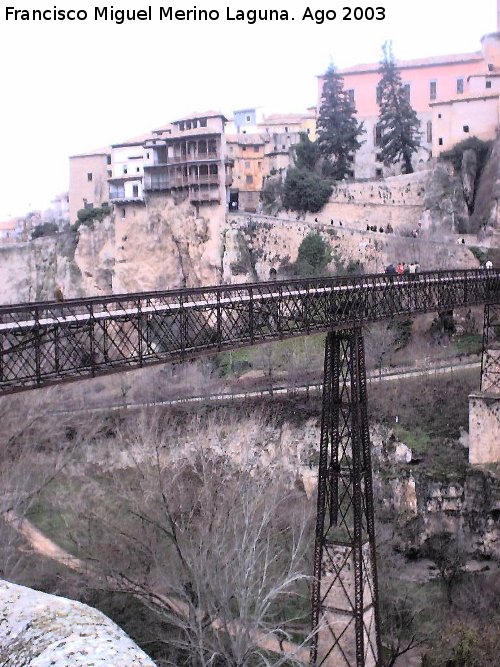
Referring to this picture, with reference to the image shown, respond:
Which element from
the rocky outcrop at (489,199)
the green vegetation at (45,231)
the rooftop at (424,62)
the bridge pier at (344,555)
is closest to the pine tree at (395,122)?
the rooftop at (424,62)

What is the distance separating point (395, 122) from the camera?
60.6 meters

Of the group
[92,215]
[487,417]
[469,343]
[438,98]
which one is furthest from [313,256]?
[487,417]

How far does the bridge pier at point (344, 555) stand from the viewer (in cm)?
2050

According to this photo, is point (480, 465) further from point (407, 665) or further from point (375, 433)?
point (407, 665)

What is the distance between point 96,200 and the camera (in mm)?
73000

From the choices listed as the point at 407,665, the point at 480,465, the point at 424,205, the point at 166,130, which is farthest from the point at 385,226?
the point at 407,665

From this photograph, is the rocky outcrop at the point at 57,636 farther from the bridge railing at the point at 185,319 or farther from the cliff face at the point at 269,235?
the cliff face at the point at 269,235

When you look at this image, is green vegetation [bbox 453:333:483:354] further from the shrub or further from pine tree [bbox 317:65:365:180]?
pine tree [bbox 317:65:365:180]

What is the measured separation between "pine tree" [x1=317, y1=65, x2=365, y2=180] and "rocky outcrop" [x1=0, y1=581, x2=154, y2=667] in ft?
184

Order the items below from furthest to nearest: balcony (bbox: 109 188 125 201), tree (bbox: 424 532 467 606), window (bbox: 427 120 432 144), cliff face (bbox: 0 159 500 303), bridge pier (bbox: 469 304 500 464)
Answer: window (bbox: 427 120 432 144)
balcony (bbox: 109 188 125 201)
cliff face (bbox: 0 159 500 303)
bridge pier (bbox: 469 304 500 464)
tree (bbox: 424 532 467 606)

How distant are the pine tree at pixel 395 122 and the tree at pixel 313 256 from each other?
1112cm

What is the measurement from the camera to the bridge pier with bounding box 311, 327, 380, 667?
807 inches

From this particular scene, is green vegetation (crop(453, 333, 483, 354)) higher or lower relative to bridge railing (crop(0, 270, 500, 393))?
lower

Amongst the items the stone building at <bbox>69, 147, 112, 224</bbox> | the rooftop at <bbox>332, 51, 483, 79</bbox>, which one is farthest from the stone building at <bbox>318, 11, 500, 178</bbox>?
the stone building at <bbox>69, 147, 112, 224</bbox>
